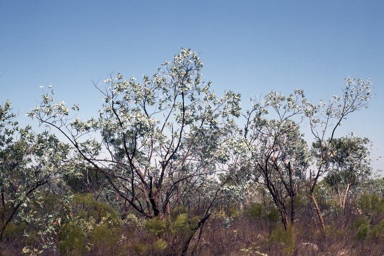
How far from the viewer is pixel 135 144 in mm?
9430

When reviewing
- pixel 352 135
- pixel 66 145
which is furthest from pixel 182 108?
pixel 352 135

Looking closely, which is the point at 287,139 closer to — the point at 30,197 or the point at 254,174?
the point at 254,174

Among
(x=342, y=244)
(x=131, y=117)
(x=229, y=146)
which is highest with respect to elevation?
(x=131, y=117)

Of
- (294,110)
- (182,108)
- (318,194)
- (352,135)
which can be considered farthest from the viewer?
(318,194)

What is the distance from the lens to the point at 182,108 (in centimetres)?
1004

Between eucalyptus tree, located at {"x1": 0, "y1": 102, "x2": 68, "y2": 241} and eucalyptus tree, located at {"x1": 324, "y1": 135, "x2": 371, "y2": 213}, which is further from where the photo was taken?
eucalyptus tree, located at {"x1": 324, "y1": 135, "x2": 371, "y2": 213}

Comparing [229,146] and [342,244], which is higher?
[229,146]

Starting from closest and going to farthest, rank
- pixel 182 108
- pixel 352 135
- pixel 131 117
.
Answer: pixel 131 117, pixel 182 108, pixel 352 135

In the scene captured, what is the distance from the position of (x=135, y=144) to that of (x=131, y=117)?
3.21 ft

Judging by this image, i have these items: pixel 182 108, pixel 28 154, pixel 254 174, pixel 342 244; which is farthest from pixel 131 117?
pixel 342 244

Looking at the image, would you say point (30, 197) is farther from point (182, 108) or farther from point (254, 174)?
point (254, 174)

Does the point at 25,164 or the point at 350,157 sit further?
the point at 350,157

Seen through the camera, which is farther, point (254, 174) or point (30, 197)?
point (254, 174)

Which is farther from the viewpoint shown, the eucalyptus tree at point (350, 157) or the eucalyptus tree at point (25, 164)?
the eucalyptus tree at point (350, 157)
